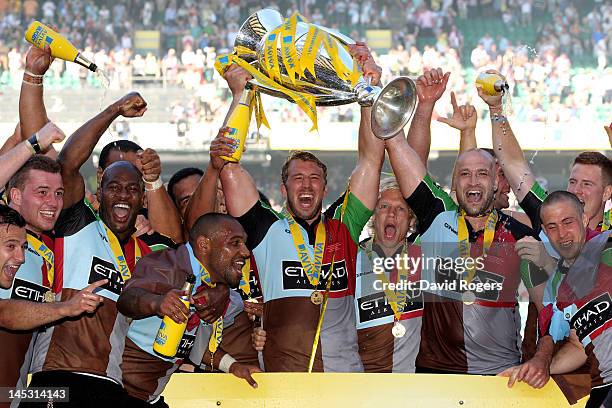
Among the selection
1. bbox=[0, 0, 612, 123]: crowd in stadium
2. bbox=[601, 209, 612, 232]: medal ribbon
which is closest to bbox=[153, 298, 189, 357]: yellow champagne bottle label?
bbox=[601, 209, 612, 232]: medal ribbon

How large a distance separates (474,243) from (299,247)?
2.96 ft

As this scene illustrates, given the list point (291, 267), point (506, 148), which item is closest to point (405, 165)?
point (506, 148)

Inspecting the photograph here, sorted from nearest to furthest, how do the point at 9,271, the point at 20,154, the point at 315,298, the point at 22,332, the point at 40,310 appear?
the point at 40,310 → the point at 9,271 → the point at 22,332 → the point at 20,154 → the point at 315,298

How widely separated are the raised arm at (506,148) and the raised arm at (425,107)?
25cm

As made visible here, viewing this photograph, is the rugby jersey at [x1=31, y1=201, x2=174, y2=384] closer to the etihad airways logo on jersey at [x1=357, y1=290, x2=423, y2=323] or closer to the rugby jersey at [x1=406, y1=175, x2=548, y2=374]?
the etihad airways logo on jersey at [x1=357, y1=290, x2=423, y2=323]

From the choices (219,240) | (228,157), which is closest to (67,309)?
(219,240)

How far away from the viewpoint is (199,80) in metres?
20.0

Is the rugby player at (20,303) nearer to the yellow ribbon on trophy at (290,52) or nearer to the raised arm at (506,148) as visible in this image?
the yellow ribbon on trophy at (290,52)

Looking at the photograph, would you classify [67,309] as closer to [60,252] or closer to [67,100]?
[60,252]

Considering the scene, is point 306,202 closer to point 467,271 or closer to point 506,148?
point 467,271

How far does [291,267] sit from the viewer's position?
504 cm

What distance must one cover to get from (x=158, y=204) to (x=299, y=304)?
0.96 metres

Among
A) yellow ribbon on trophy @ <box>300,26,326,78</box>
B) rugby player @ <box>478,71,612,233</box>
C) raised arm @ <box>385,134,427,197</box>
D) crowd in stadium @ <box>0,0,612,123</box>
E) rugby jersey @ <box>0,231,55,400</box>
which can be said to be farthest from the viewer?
crowd in stadium @ <box>0,0,612,123</box>

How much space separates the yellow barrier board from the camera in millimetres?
4535
